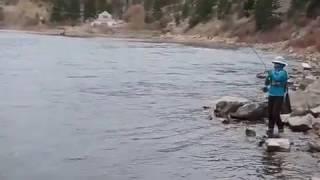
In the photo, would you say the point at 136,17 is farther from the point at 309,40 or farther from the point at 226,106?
the point at 226,106

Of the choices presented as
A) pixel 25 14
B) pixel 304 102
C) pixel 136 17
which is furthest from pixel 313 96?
pixel 25 14

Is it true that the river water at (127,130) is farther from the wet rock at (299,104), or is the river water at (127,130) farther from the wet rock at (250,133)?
the wet rock at (299,104)

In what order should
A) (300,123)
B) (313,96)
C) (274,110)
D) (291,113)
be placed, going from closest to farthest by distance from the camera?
(274,110) < (300,123) < (291,113) < (313,96)

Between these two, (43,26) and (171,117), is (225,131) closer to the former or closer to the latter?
(171,117)

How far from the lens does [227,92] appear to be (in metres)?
31.0

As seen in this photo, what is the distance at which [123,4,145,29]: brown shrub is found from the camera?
127m

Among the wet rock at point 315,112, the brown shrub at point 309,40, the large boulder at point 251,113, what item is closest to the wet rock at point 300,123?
the wet rock at point 315,112

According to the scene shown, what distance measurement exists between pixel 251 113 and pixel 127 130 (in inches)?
159

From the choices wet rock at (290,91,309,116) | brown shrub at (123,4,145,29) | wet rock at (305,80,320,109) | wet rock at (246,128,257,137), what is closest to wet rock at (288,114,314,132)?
wet rock at (290,91,309,116)

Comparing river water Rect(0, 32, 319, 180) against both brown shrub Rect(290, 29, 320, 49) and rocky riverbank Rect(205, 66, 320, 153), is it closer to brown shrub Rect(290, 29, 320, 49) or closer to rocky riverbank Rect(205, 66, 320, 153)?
rocky riverbank Rect(205, 66, 320, 153)

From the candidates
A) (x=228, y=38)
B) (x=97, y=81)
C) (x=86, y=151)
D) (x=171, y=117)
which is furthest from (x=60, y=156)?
(x=228, y=38)

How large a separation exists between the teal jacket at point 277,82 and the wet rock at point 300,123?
2.10 meters

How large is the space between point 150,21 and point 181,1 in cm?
636

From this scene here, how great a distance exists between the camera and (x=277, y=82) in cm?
1841
